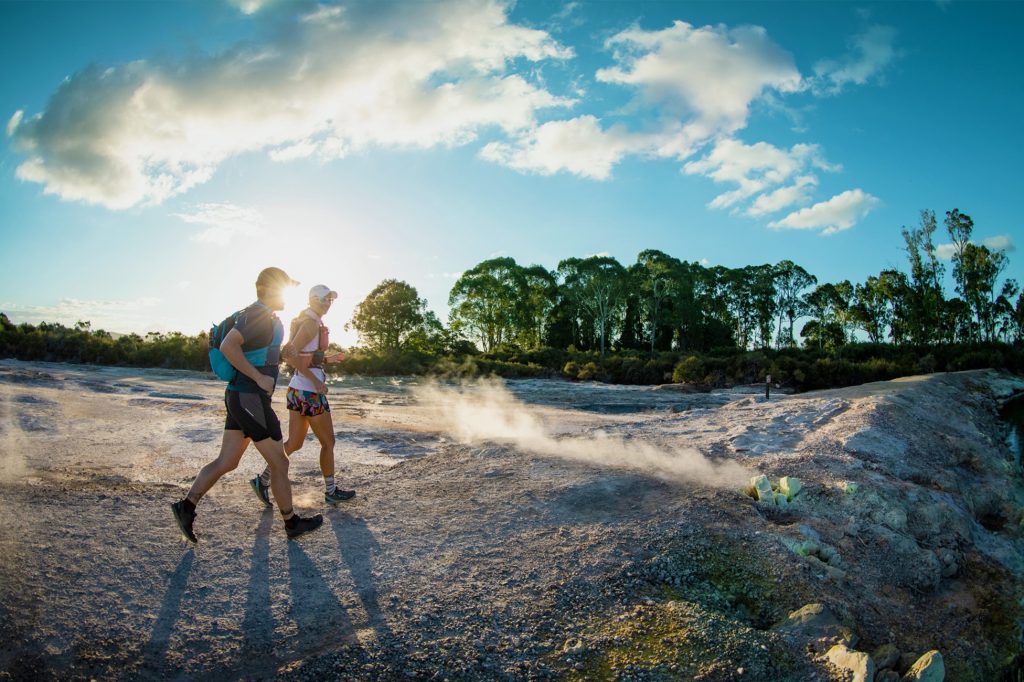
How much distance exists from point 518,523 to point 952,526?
13.5ft

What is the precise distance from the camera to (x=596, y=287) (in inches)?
1861

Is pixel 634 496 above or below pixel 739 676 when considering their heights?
above

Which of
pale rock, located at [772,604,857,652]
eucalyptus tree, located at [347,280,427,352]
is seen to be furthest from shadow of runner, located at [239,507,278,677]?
eucalyptus tree, located at [347,280,427,352]

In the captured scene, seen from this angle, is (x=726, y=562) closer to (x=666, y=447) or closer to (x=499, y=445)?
(x=666, y=447)

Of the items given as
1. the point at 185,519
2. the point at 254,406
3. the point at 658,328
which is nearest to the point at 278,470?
the point at 254,406

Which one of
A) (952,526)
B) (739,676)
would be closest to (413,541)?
(739,676)

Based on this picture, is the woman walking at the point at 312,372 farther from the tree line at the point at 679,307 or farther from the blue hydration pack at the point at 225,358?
the tree line at the point at 679,307

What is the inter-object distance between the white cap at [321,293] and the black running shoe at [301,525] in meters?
1.91

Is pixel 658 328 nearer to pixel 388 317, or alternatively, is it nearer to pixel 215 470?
pixel 388 317

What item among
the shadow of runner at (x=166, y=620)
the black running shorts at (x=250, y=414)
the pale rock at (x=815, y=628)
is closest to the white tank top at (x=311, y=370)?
the black running shorts at (x=250, y=414)

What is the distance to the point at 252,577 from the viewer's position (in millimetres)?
3785

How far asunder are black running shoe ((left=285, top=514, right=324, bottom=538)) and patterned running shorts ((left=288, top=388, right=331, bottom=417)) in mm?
971

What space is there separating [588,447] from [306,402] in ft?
12.4

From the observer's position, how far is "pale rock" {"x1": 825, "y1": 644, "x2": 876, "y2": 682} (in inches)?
111
